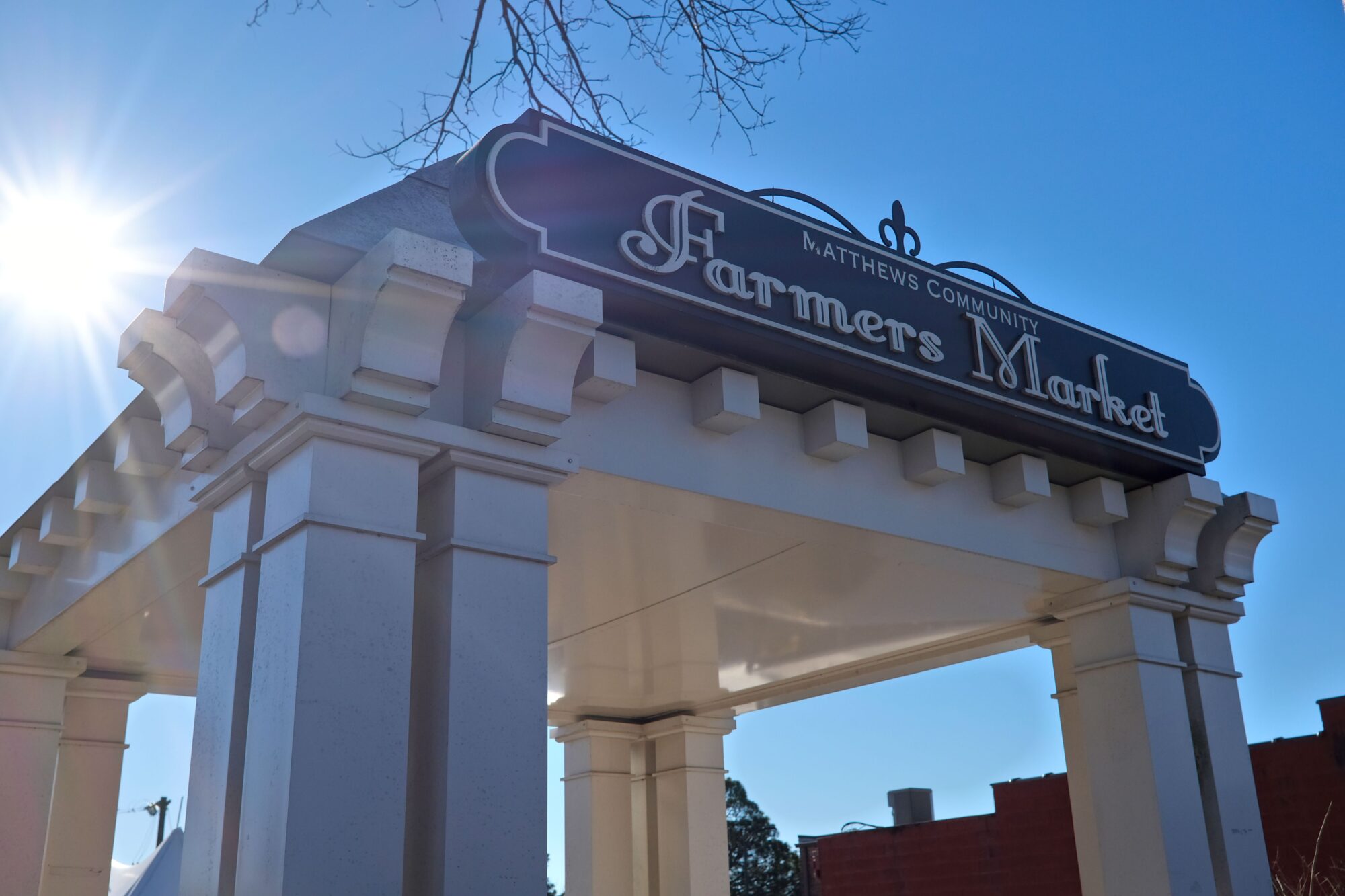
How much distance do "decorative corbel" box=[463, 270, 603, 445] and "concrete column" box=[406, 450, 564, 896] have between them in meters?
0.20

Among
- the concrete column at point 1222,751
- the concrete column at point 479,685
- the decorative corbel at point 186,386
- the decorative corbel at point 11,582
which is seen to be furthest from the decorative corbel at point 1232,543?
the decorative corbel at point 11,582

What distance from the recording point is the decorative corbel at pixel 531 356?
16.4 ft

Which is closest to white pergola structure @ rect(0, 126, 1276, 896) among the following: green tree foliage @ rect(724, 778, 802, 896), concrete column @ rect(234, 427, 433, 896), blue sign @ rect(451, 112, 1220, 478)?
concrete column @ rect(234, 427, 433, 896)

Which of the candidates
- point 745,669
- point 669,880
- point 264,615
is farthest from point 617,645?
point 264,615

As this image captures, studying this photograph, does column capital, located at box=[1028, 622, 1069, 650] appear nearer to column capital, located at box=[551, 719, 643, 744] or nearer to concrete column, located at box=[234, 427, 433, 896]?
column capital, located at box=[551, 719, 643, 744]

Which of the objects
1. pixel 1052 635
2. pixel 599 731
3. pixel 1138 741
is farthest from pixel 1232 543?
pixel 599 731

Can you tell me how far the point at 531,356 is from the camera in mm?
5074

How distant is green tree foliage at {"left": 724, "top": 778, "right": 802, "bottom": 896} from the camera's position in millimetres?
48750

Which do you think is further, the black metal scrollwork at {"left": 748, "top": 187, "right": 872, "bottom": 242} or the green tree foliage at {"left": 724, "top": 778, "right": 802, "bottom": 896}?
the green tree foliage at {"left": 724, "top": 778, "right": 802, "bottom": 896}

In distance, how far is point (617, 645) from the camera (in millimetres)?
9242

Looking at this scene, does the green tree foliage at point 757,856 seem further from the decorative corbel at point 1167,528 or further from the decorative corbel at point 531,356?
the decorative corbel at point 531,356

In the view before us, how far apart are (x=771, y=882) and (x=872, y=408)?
4595 centimetres

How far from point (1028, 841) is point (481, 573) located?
15504 millimetres

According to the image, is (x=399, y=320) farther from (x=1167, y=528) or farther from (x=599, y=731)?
(x=599, y=731)
